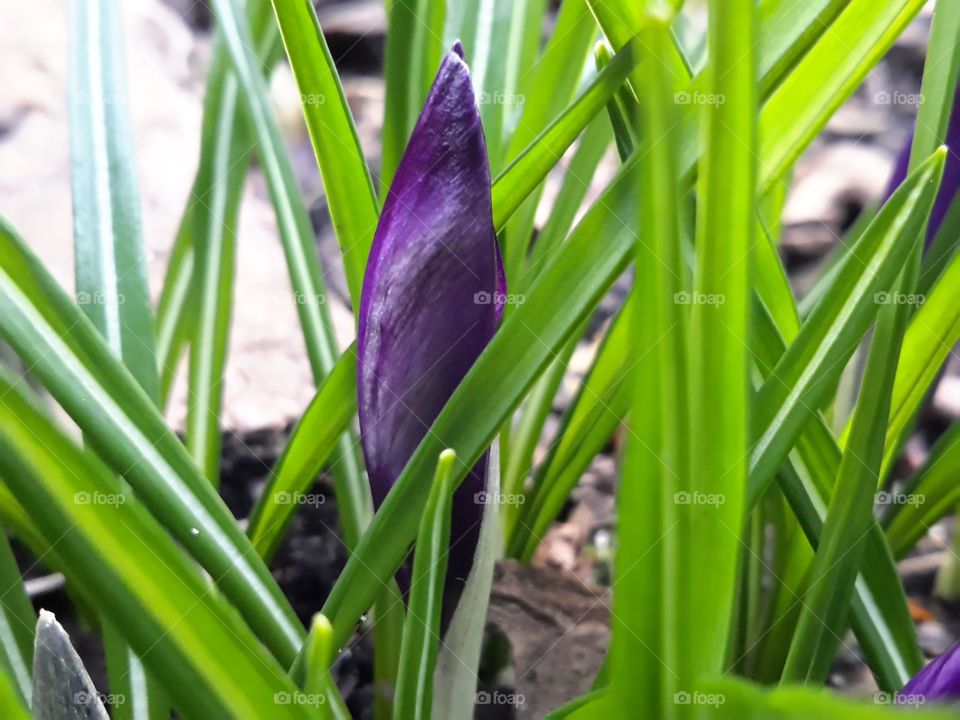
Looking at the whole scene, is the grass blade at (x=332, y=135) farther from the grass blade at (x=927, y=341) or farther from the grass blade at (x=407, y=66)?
the grass blade at (x=927, y=341)

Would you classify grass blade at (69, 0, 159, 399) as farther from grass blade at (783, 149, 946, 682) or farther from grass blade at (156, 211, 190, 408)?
grass blade at (783, 149, 946, 682)

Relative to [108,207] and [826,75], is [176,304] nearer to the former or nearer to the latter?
[108,207]

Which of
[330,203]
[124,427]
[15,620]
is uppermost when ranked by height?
[330,203]

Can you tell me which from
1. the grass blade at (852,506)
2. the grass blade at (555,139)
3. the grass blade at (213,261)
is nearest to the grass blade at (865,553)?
the grass blade at (852,506)

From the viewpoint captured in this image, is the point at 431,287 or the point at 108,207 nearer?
the point at 431,287

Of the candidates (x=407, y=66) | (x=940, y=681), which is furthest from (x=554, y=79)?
(x=940, y=681)

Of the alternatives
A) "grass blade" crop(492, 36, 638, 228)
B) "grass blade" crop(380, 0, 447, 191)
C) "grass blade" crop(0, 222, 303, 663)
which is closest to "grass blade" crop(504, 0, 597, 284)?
"grass blade" crop(380, 0, 447, 191)

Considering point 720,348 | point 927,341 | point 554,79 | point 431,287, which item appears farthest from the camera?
point 554,79
